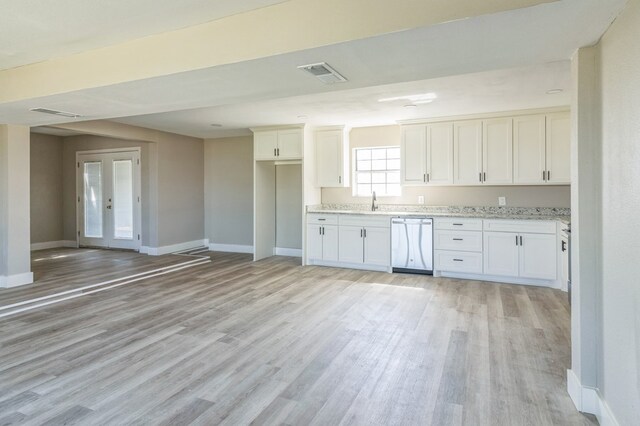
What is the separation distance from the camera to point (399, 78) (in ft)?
9.37

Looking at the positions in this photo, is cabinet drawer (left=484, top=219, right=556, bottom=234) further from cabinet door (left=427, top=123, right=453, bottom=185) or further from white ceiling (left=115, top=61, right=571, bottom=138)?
white ceiling (left=115, top=61, right=571, bottom=138)

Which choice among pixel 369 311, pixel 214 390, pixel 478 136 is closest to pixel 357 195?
pixel 478 136

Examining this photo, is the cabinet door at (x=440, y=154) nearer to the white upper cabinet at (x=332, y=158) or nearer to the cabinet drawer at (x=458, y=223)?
the cabinet drawer at (x=458, y=223)

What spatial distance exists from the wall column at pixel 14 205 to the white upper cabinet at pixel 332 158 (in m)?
4.30

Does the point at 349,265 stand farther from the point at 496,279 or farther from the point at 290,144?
the point at 290,144

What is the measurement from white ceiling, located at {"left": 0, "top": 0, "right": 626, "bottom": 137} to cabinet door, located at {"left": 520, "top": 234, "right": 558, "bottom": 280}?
177 centimetres

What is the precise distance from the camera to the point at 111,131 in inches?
242

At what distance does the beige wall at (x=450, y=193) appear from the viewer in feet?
17.8

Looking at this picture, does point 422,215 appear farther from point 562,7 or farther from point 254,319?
point 562,7

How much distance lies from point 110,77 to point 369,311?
10.6 ft

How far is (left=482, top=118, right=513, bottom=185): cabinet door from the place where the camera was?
5.27 metres

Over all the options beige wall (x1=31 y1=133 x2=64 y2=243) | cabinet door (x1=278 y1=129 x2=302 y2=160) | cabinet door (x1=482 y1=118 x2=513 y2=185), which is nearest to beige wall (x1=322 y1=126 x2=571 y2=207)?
cabinet door (x1=482 y1=118 x2=513 y2=185)

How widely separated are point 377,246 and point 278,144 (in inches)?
97.9

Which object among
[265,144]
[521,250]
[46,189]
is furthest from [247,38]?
[46,189]
